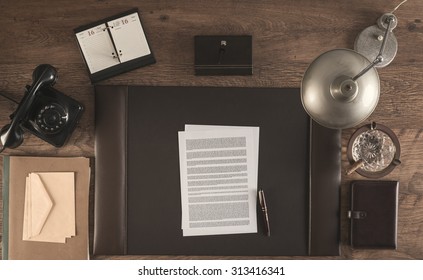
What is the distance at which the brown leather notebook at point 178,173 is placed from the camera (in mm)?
1137

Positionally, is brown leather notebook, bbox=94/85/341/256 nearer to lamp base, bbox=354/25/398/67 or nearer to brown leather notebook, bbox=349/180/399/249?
brown leather notebook, bbox=349/180/399/249

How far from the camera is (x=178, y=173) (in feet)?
3.76

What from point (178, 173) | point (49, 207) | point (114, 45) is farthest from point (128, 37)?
point (49, 207)

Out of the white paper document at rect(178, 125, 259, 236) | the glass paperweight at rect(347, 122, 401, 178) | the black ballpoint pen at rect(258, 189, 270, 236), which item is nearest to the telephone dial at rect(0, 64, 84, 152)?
the white paper document at rect(178, 125, 259, 236)

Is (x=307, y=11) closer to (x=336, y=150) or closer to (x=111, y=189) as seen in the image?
(x=336, y=150)

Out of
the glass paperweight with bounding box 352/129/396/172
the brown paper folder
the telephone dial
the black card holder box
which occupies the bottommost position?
the brown paper folder

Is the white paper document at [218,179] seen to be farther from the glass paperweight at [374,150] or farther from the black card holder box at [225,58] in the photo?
the glass paperweight at [374,150]

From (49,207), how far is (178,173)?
35 centimetres

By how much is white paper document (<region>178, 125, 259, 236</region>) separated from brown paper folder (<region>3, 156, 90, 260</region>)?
0.26 metres

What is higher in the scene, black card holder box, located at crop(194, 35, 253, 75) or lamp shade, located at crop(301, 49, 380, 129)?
black card holder box, located at crop(194, 35, 253, 75)

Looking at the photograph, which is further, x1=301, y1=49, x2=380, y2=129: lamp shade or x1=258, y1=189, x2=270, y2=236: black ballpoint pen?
x1=258, y1=189, x2=270, y2=236: black ballpoint pen

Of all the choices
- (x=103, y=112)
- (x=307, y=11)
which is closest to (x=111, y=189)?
(x=103, y=112)

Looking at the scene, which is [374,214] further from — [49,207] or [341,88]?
[49,207]

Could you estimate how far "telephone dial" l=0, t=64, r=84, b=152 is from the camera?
106 centimetres
